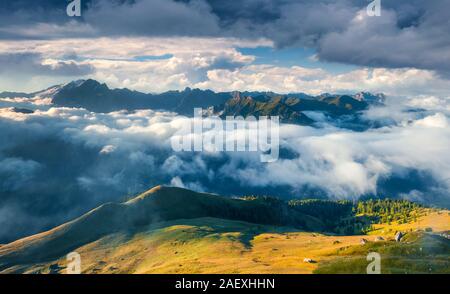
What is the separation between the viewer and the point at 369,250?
190m

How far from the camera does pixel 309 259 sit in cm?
17888
